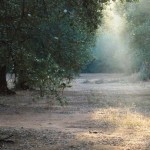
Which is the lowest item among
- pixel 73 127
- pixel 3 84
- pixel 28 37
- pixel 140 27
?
pixel 73 127

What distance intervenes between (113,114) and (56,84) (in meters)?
9.67

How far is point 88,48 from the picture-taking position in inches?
1425

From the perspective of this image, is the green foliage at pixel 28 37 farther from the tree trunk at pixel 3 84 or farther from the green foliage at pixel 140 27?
the green foliage at pixel 140 27

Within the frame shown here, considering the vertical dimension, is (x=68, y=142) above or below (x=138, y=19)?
below

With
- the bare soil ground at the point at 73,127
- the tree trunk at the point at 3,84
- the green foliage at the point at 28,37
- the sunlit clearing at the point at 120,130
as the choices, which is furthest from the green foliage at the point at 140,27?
the green foliage at the point at 28,37

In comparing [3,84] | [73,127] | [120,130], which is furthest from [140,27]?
[120,130]

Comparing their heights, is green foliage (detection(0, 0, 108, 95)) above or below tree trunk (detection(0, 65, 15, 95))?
above

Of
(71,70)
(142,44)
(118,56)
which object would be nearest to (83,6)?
(71,70)

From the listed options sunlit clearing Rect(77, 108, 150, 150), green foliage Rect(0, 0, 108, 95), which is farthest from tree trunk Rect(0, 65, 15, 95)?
green foliage Rect(0, 0, 108, 95)

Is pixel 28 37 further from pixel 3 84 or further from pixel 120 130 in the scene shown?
pixel 3 84

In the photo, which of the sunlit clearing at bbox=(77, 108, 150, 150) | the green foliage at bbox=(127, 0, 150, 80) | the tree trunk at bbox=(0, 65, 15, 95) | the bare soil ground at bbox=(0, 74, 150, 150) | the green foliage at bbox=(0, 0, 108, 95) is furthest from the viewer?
the green foliage at bbox=(127, 0, 150, 80)

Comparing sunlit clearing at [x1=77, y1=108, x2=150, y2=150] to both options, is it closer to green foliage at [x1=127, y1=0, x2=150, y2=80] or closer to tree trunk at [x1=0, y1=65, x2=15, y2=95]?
tree trunk at [x1=0, y1=65, x2=15, y2=95]

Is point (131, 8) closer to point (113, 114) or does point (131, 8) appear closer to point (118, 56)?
point (113, 114)

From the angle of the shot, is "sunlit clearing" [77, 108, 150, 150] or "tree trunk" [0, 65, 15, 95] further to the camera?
"tree trunk" [0, 65, 15, 95]
